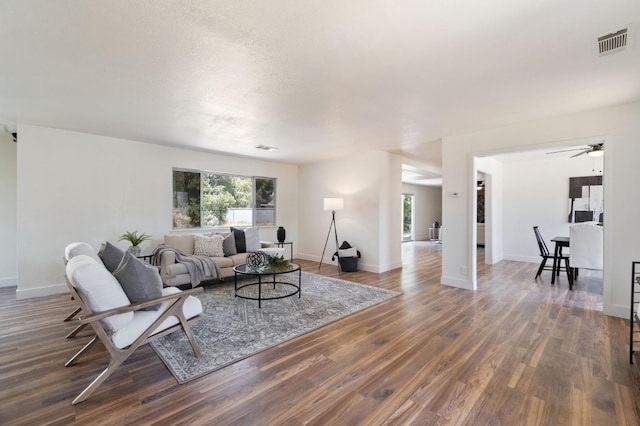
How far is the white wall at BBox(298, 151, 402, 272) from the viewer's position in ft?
19.8

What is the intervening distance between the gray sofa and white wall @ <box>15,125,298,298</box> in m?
0.66

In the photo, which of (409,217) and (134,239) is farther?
(409,217)

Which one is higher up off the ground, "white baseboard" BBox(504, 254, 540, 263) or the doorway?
the doorway

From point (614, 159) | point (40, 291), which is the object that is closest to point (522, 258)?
point (614, 159)

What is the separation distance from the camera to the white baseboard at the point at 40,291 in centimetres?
423

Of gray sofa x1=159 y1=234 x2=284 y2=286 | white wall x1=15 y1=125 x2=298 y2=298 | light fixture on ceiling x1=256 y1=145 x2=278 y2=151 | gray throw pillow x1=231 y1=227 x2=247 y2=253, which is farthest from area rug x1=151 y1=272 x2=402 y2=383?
light fixture on ceiling x1=256 y1=145 x2=278 y2=151

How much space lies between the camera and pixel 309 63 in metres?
2.43

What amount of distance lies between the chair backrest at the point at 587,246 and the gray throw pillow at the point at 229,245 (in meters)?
5.84

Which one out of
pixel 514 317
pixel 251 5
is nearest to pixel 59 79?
pixel 251 5

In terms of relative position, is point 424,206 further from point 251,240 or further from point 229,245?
point 229,245

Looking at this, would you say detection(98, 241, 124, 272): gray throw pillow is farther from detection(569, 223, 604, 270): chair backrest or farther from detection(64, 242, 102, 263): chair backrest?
detection(569, 223, 604, 270): chair backrest

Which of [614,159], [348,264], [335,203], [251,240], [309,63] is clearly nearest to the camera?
[309,63]

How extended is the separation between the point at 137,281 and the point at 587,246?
242 inches

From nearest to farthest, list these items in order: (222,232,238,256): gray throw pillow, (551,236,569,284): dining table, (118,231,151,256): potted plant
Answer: (118,231,151,256): potted plant
(551,236,569,284): dining table
(222,232,238,256): gray throw pillow
